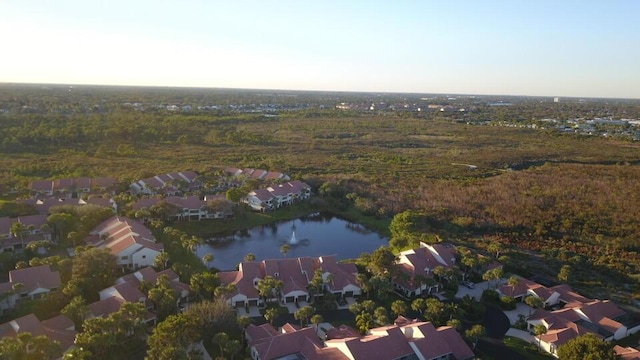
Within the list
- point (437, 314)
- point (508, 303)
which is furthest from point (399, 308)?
point (508, 303)

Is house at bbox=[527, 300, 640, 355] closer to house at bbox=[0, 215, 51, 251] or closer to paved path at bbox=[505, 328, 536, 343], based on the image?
paved path at bbox=[505, 328, 536, 343]

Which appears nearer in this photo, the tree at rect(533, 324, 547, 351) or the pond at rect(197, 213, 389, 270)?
the tree at rect(533, 324, 547, 351)

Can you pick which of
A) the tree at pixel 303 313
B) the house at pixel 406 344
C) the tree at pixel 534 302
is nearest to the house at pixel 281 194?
the tree at pixel 303 313

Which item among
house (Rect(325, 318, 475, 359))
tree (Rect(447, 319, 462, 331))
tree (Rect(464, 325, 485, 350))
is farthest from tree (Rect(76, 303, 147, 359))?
tree (Rect(464, 325, 485, 350))

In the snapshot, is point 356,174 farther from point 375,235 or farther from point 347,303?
point 347,303

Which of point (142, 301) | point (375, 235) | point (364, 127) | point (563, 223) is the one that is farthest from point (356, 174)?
point (364, 127)
